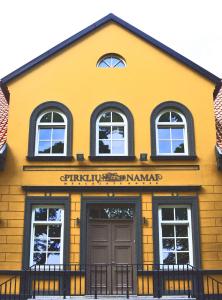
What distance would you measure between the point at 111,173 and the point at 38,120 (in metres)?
2.91

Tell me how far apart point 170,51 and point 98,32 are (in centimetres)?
251

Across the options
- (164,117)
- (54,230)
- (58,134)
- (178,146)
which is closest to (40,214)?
(54,230)

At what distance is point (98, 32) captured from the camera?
15.6 m

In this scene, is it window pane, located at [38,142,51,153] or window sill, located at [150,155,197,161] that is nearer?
window sill, located at [150,155,197,161]

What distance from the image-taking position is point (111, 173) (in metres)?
13.9

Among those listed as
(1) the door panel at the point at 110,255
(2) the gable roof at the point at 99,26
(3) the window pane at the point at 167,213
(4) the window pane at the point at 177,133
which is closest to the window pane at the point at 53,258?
(1) the door panel at the point at 110,255

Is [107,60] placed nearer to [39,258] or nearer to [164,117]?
[164,117]

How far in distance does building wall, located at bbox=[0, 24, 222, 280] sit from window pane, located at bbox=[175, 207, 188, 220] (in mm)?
479

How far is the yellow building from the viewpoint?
13031 millimetres

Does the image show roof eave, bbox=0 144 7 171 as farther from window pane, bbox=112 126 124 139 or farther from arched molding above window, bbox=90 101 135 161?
window pane, bbox=112 126 124 139

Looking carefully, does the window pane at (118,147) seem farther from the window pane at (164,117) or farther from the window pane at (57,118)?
the window pane at (57,118)

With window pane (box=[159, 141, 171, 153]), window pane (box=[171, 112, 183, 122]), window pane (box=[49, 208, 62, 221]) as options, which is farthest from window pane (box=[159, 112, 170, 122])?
window pane (box=[49, 208, 62, 221])

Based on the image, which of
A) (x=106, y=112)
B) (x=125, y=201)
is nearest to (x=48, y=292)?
(x=125, y=201)

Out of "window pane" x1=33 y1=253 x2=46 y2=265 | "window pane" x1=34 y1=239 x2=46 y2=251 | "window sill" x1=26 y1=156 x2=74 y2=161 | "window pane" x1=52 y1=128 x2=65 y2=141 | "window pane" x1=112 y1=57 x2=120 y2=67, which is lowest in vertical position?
"window pane" x1=33 y1=253 x2=46 y2=265
